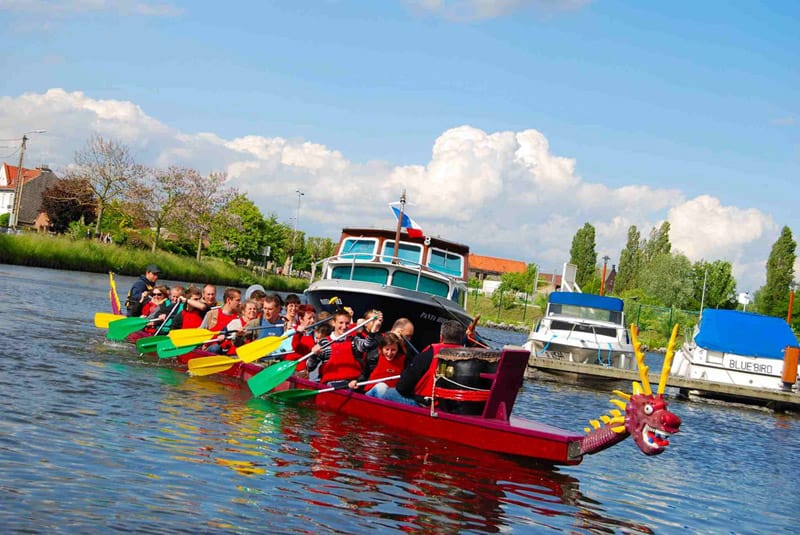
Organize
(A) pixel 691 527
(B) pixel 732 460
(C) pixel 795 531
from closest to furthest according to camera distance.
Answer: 1. (A) pixel 691 527
2. (C) pixel 795 531
3. (B) pixel 732 460

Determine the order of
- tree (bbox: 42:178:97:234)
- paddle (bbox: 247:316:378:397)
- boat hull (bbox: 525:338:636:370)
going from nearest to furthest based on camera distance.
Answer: paddle (bbox: 247:316:378:397) → boat hull (bbox: 525:338:636:370) → tree (bbox: 42:178:97:234)

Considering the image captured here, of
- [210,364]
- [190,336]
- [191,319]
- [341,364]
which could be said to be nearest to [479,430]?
[341,364]

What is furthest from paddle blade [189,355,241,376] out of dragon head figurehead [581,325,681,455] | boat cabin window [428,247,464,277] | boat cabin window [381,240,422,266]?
boat cabin window [428,247,464,277]

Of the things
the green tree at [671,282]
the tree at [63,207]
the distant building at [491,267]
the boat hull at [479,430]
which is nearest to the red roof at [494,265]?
the distant building at [491,267]

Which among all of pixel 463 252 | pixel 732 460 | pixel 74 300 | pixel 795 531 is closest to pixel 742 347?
pixel 463 252

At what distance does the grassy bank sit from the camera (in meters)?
44.7

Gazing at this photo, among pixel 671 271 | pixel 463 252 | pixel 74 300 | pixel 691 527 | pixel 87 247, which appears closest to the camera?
pixel 691 527

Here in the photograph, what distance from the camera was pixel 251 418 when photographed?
39.5 ft

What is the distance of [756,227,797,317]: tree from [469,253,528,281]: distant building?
213 ft

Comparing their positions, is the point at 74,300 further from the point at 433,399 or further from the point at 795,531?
the point at 795,531

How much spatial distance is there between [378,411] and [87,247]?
133ft

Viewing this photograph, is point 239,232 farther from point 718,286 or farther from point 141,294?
point 141,294

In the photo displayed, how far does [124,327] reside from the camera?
18.4 meters

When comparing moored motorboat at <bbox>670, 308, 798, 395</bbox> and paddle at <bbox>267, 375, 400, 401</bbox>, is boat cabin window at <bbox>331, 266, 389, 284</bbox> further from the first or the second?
moored motorboat at <bbox>670, 308, 798, 395</bbox>
